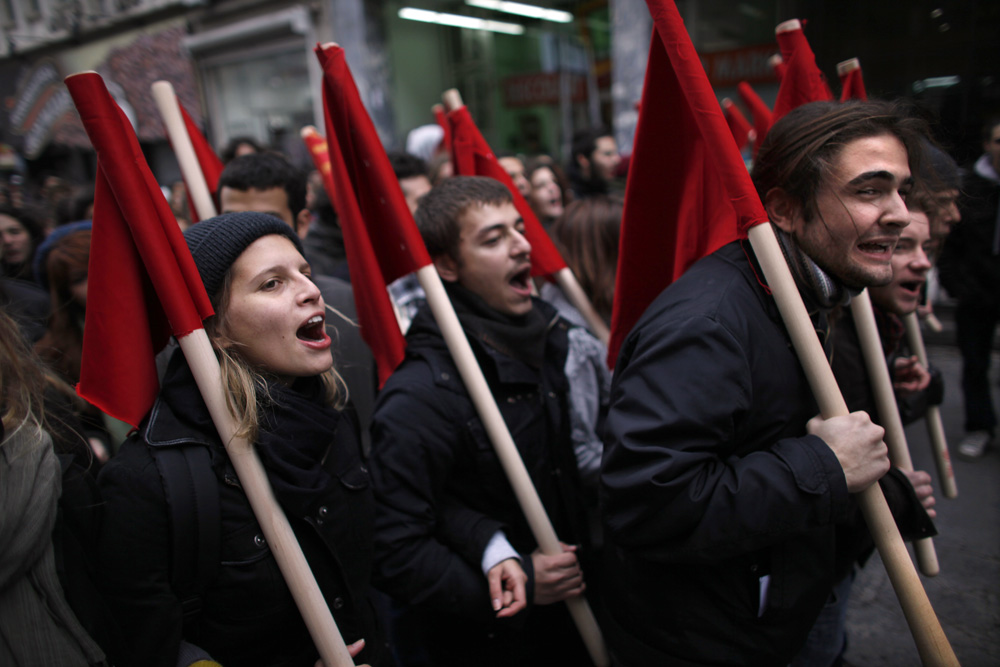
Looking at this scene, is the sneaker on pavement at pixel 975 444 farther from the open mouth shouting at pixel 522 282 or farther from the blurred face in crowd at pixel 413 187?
the blurred face in crowd at pixel 413 187

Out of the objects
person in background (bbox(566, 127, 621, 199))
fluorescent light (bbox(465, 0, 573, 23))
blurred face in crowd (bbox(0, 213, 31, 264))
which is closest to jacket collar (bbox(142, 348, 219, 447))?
blurred face in crowd (bbox(0, 213, 31, 264))

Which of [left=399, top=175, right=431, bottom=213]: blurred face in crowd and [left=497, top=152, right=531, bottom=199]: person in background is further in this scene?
[left=497, top=152, right=531, bottom=199]: person in background

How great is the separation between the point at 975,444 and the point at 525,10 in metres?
10.2

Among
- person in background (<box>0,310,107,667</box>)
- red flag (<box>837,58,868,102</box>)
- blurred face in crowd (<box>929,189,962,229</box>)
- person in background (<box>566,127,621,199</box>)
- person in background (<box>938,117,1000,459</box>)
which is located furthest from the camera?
person in background (<box>566,127,621,199</box>)

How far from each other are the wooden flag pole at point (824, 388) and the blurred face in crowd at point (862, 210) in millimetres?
216

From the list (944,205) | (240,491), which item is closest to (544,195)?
Answer: (944,205)

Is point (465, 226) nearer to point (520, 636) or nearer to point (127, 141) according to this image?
point (127, 141)

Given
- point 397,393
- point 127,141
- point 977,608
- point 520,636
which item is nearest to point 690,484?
point 397,393

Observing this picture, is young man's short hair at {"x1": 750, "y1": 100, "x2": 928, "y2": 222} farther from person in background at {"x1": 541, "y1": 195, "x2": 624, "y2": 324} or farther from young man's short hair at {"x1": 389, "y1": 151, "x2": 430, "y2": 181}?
young man's short hair at {"x1": 389, "y1": 151, "x2": 430, "y2": 181}

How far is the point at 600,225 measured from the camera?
9.75 feet

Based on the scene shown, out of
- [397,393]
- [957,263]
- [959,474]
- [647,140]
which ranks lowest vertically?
[959,474]

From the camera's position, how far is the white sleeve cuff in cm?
177

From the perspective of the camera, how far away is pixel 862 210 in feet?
4.80

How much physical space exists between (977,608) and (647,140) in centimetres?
273
